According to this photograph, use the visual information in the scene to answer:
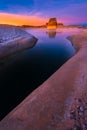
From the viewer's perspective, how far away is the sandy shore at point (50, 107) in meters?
5.18

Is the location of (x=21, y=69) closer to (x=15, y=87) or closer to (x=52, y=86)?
(x=15, y=87)

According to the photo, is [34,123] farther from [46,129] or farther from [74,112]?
[74,112]

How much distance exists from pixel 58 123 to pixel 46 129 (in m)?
0.52

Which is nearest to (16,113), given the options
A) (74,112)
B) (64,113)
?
(64,113)

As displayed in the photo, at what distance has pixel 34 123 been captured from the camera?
17.4 ft

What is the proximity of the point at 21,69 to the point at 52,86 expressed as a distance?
6.22 meters

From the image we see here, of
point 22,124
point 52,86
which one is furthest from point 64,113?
point 52,86

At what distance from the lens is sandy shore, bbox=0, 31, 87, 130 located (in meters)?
5.18

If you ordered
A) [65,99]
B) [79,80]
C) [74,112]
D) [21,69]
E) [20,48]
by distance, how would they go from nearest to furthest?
[74,112], [65,99], [79,80], [21,69], [20,48]

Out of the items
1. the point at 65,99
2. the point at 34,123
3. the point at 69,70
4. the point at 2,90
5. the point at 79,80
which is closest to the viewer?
the point at 34,123

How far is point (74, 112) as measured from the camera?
566 centimetres

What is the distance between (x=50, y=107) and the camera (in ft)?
20.2

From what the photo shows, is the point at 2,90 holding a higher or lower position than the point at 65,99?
lower

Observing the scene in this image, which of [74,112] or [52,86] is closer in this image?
[74,112]
